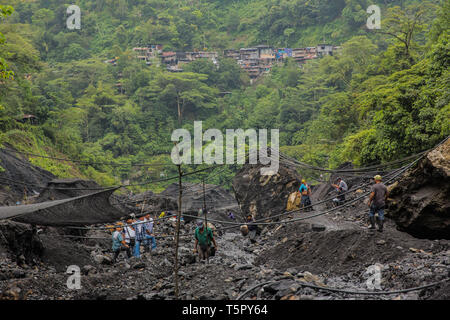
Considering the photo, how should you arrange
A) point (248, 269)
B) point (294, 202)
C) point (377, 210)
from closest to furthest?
point (377, 210) < point (248, 269) < point (294, 202)

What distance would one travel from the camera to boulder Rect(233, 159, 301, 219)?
15.3 m

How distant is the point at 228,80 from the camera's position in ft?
185

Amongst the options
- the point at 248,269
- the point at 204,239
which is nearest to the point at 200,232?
the point at 204,239

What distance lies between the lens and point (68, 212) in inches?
299

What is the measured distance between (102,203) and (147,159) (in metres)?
34.4

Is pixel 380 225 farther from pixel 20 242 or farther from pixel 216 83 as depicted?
pixel 216 83

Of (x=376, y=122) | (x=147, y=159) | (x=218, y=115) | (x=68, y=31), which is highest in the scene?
(x=68, y=31)

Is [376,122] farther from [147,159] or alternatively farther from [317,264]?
[147,159]

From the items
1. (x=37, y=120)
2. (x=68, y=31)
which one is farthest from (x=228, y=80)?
(x=37, y=120)

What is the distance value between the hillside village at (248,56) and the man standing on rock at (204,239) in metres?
49.5

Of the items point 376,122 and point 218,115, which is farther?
point 218,115

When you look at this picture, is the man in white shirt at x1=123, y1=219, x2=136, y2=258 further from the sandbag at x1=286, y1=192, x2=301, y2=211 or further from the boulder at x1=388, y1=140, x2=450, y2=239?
the boulder at x1=388, y1=140, x2=450, y2=239

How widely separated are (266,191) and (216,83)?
137 ft

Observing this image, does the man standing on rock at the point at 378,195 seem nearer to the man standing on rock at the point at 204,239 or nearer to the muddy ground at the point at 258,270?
the muddy ground at the point at 258,270
